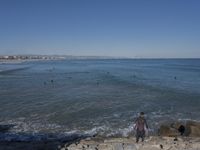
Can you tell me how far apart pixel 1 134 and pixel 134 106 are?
1489 cm

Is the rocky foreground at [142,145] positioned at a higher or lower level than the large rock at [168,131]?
higher

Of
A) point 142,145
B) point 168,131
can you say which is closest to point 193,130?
point 168,131

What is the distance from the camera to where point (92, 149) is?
1471cm

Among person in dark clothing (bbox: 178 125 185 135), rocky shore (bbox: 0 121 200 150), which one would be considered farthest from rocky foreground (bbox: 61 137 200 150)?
person in dark clothing (bbox: 178 125 185 135)

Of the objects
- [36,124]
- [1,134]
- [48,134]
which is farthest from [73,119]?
[1,134]

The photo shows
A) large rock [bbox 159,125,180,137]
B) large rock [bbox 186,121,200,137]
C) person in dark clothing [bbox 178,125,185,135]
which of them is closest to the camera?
large rock [bbox 186,121,200,137]

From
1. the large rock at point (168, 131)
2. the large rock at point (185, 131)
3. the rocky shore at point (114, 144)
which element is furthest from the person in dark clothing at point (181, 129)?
the rocky shore at point (114, 144)

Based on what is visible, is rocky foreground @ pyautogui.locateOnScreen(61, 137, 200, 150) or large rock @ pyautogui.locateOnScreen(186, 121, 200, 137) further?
large rock @ pyautogui.locateOnScreen(186, 121, 200, 137)

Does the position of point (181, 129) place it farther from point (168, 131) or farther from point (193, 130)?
point (168, 131)

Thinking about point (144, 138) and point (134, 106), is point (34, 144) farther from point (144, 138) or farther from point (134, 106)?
point (134, 106)

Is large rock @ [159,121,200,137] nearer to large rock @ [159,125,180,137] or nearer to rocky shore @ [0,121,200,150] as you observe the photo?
large rock @ [159,125,180,137]

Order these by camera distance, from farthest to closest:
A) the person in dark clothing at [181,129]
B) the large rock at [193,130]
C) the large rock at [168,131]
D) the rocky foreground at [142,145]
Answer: the person in dark clothing at [181,129] < the large rock at [168,131] < the large rock at [193,130] < the rocky foreground at [142,145]

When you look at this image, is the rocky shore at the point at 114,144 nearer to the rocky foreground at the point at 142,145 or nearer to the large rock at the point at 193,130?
the rocky foreground at the point at 142,145

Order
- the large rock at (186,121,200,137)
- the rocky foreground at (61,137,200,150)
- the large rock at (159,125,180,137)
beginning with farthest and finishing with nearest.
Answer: the large rock at (159,125,180,137), the large rock at (186,121,200,137), the rocky foreground at (61,137,200,150)
